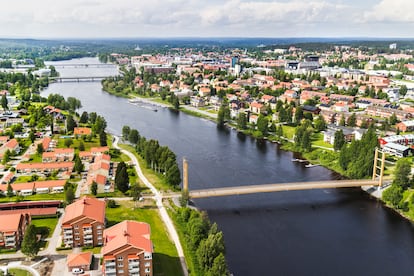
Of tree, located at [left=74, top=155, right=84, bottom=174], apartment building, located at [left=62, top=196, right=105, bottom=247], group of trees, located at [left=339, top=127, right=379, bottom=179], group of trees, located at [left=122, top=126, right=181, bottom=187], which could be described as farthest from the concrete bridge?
tree, located at [left=74, top=155, right=84, bottom=174]

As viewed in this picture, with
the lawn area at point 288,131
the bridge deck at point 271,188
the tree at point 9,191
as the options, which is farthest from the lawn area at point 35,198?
the lawn area at point 288,131

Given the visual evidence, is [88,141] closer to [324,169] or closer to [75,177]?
[75,177]

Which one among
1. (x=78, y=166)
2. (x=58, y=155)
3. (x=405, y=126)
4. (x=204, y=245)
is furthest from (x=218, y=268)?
(x=405, y=126)

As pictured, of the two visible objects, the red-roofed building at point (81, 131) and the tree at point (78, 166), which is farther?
the red-roofed building at point (81, 131)

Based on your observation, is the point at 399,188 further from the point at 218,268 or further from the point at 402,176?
the point at 218,268

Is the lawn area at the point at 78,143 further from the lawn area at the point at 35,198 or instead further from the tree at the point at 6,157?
the lawn area at the point at 35,198

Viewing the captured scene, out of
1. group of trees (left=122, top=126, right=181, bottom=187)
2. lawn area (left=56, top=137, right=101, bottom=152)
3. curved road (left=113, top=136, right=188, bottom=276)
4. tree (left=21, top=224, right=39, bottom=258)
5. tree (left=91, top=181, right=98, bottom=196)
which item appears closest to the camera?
tree (left=21, top=224, right=39, bottom=258)

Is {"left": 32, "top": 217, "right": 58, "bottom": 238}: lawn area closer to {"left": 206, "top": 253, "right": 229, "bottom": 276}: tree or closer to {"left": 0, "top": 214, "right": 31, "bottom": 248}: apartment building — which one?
{"left": 0, "top": 214, "right": 31, "bottom": 248}: apartment building
